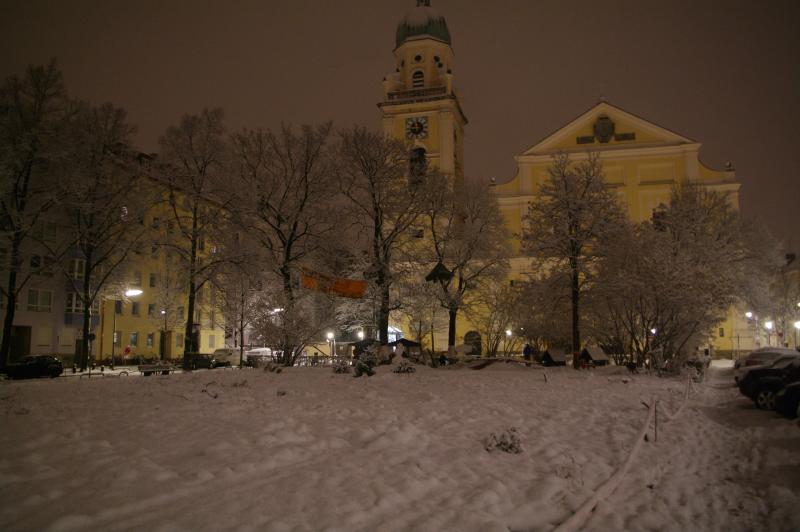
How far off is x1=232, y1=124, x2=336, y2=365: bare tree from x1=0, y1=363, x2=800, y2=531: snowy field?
16.4m

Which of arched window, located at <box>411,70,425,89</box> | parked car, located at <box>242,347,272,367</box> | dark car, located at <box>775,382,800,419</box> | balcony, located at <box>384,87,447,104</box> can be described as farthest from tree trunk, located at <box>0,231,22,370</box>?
arched window, located at <box>411,70,425,89</box>

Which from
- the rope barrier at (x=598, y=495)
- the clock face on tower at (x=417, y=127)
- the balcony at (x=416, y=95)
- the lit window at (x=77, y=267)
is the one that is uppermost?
the balcony at (x=416, y=95)

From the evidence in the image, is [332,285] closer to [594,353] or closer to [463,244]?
[463,244]

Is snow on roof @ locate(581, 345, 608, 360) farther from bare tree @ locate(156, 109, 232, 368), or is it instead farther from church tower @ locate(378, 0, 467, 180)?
church tower @ locate(378, 0, 467, 180)

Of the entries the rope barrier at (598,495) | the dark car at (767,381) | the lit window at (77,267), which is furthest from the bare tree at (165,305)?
the rope barrier at (598,495)

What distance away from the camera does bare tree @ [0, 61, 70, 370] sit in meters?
28.6

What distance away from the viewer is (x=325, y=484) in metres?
6.81

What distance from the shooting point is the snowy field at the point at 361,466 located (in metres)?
5.86

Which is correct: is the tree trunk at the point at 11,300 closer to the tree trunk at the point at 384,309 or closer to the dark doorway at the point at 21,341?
the dark doorway at the point at 21,341

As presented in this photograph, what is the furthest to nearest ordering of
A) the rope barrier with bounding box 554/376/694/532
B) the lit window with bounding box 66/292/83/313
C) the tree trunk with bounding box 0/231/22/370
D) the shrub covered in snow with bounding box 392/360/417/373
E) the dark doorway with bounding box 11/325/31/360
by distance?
the lit window with bounding box 66/292/83/313
the dark doorway with bounding box 11/325/31/360
the tree trunk with bounding box 0/231/22/370
the shrub covered in snow with bounding box 392/360/417/373
the rope barrier with bounding box 554/376/694/532

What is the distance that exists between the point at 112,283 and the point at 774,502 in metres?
38.6

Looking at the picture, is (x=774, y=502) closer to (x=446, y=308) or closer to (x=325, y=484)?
(x=325, y=484)

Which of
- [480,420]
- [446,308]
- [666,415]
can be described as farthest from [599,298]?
[480,420]

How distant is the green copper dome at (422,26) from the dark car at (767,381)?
46851 mm
